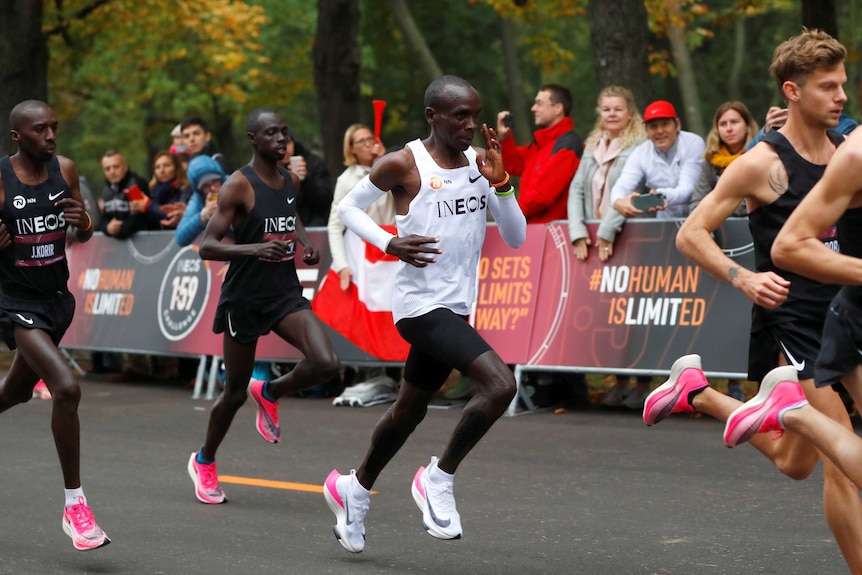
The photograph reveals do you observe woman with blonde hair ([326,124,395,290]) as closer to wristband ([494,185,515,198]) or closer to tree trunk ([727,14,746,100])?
wristband ([494,185,515,198])

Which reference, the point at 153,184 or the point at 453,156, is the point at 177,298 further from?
the point at 453,156

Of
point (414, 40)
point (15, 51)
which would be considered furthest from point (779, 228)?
point (414, 40)

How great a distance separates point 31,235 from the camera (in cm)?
697

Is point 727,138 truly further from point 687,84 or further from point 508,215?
point 687,84

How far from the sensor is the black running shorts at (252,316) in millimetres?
7797

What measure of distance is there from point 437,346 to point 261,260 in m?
2.11

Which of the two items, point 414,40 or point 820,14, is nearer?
point 820,14

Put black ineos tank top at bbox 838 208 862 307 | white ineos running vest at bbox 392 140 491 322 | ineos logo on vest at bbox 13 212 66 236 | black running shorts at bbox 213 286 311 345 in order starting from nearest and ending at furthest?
black ineos tank top at bbox 838 208 862 307 < white ineos running vest at bbox 392 140 491 322 < ineos logo on vest at bbox 13 212 66 236 < black running shorts at bbox 213 286 311 345

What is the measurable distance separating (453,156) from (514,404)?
17.6 feet

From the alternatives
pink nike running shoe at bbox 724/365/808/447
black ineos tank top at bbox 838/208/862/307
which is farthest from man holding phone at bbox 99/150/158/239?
black ineos tank top at bbox 838/208/862/307

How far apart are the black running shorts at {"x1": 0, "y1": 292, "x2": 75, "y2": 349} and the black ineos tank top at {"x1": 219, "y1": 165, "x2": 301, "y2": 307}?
3.72 ft

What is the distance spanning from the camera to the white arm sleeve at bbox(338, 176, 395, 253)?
6.31 meters

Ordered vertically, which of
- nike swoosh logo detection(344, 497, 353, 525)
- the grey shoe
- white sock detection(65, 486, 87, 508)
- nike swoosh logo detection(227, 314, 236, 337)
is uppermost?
nike swoosh logo detection(227, 314, 236, 337)

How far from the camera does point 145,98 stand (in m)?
32.8
